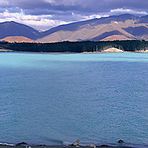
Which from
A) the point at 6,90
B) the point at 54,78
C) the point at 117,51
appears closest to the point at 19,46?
the point at 117,51

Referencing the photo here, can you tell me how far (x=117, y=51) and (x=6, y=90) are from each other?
131052 mm

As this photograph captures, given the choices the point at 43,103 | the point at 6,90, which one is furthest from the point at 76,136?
the point at 6,90

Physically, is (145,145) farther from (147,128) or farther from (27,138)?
(27,138)

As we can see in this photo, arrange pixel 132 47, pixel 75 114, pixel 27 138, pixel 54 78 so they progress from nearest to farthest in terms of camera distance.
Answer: pixel 27 138
pixel 75 114
pixel 54 78
pixel 132 47

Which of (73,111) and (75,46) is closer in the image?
(73,111)

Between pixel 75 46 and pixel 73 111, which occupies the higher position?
pixel 75 46

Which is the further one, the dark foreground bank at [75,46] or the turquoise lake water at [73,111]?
the dark foreground bank at [75,46]

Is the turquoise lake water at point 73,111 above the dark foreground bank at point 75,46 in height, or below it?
below

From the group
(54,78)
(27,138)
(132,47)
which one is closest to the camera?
(27,138)

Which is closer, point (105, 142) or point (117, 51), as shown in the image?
point (105, 142)

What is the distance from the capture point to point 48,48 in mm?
169125

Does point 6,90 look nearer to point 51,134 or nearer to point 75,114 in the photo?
point 75,114

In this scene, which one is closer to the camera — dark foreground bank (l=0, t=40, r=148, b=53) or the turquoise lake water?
the turquoise lake water

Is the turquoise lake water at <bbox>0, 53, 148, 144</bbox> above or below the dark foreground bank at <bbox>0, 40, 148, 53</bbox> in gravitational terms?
below
